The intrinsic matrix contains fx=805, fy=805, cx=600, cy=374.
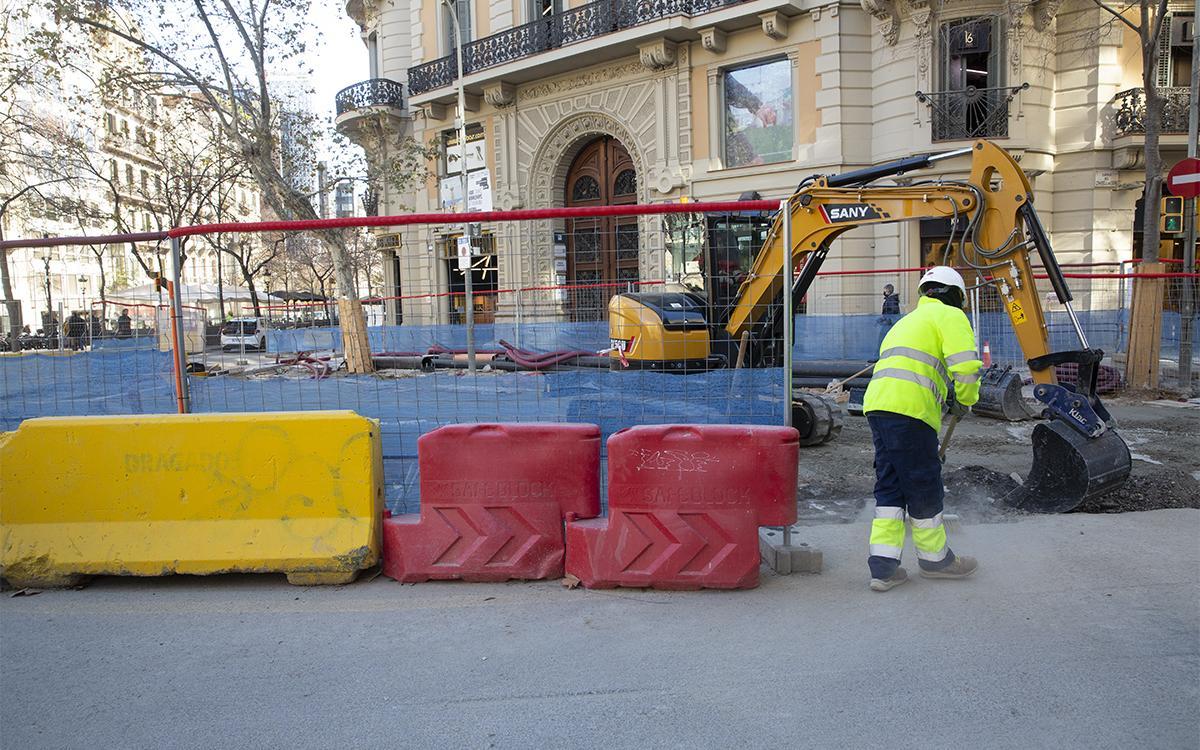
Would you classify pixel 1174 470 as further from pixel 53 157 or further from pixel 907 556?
pixel 53 157

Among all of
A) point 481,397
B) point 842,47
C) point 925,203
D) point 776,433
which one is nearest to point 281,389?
point 481,397

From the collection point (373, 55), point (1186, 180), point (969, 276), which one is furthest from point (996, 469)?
point (373, 55)

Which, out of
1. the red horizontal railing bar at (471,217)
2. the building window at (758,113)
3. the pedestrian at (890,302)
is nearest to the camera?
the red horizontal railing bar at (471,217)

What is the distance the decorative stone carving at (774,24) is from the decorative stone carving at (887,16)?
5.91 ft

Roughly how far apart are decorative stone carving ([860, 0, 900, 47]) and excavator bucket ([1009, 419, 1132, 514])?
15.2 m

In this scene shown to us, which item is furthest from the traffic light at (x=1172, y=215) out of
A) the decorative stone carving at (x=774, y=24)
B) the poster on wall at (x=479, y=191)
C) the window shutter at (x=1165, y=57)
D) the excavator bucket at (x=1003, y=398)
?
the poster on wall at (x=479, y=191)

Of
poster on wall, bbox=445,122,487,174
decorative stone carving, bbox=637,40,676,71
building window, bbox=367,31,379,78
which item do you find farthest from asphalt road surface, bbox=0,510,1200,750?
building window, bbox=367,31,379,78

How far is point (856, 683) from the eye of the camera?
338 cm

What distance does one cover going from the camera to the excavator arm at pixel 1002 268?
5645 mm

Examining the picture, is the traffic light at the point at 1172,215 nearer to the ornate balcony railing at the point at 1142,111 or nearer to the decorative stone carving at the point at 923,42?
the decorative stone carving at the point at 923,42

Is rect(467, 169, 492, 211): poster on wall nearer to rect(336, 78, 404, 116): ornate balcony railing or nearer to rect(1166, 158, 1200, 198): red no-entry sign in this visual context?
rect(336, 78, 404, 116): ornate balcony railing

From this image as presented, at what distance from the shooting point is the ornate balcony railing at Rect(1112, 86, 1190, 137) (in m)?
17.8

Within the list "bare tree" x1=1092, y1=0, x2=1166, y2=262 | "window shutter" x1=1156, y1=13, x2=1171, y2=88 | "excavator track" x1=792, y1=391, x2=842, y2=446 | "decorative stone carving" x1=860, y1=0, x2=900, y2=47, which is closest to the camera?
"excavator track" x1=792, y1=391, x2=842, y2=446

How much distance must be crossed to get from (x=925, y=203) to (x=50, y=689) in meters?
6.73
